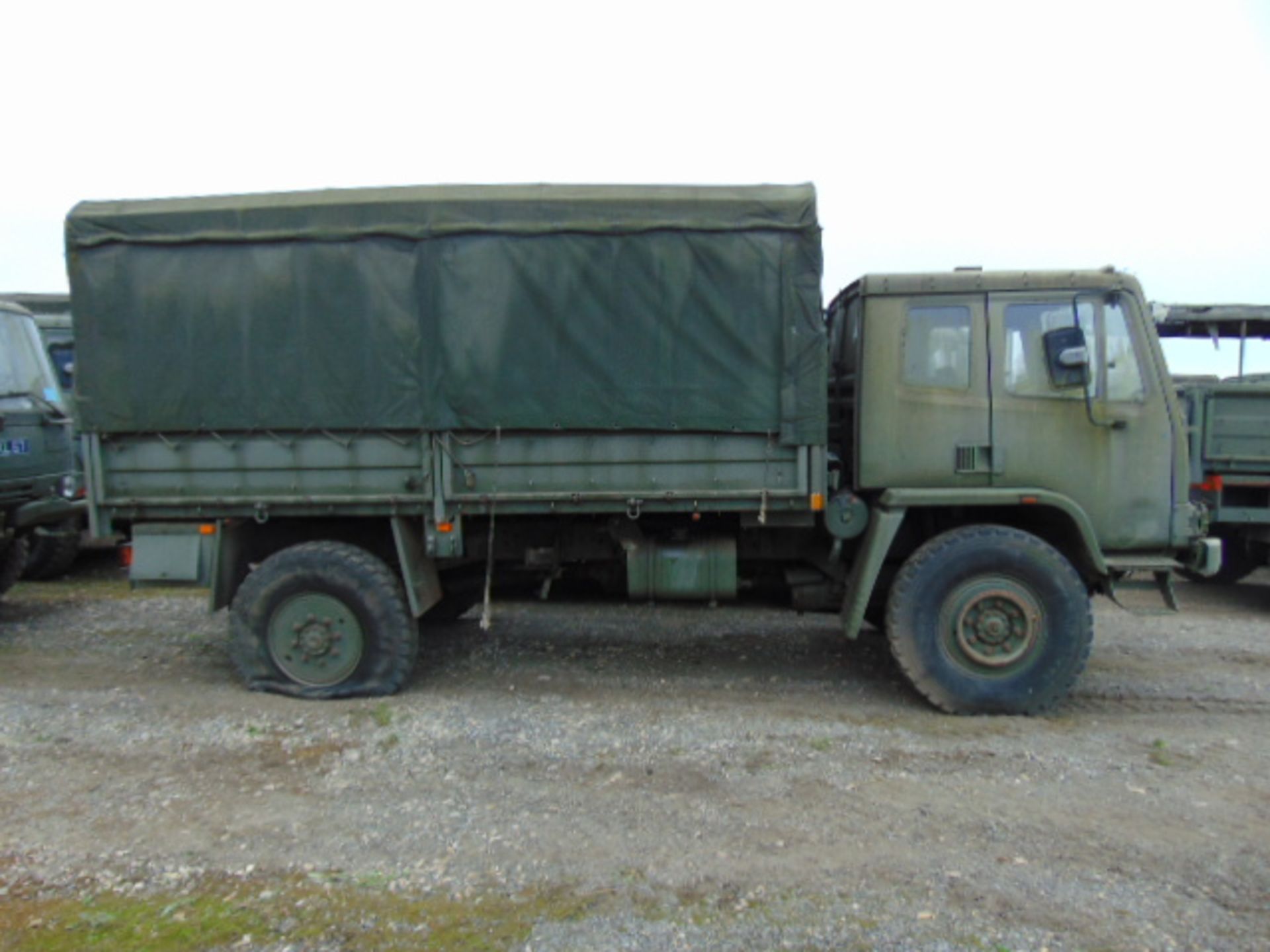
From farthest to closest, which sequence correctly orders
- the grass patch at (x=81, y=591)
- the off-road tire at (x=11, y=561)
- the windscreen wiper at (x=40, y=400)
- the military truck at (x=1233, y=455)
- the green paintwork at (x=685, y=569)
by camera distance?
1. the grass patch at (x=81, y=591)
2. the military truck at (x=1233, y=455)
3. the off-road tire at (x=11, y=561)
4. the windscreen wiper at (x=40, y=400)
5. the green paintwork at (x=685, y=569)

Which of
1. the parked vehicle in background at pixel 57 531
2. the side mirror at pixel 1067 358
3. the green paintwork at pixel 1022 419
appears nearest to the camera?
the side mirror at pixel 1067 358

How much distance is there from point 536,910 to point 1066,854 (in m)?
2.07

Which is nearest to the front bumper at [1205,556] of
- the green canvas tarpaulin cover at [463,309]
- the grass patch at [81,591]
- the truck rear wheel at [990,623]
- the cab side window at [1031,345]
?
the truck rear wheel at [990,623]

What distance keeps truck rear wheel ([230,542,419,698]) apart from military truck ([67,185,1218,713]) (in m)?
0.03

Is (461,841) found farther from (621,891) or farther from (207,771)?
(207,771)

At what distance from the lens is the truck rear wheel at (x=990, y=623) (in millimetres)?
4977

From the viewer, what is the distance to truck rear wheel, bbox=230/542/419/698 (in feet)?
17.3

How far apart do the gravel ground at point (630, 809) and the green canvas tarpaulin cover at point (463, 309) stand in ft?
5.61

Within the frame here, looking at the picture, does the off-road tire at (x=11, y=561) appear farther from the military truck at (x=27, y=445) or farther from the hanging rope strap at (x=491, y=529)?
the hanging rope strap at (x=491, y=529)

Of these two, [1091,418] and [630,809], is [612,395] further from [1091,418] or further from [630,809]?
[1091,418]

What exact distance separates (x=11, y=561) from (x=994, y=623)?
7.90 metres

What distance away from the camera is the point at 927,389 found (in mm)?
5145

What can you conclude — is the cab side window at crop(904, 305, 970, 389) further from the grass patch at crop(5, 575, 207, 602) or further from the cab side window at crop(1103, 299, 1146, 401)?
the grass patch at crop(5, 575, 207, 602)

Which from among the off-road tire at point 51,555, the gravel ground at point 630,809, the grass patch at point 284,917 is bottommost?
the grass patch at point 284,917
